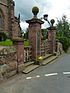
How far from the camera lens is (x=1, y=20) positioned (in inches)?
1401

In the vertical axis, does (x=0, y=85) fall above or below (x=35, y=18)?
below

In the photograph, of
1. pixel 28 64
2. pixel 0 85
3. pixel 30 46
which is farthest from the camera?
pixel 30 46

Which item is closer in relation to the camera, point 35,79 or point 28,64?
point 35,79

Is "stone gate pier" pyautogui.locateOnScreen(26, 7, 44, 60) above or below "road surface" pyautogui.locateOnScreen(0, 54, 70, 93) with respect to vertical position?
above

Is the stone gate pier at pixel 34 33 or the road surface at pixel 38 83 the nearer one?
the road surface at pixel 38 83

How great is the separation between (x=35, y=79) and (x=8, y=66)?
51.8 inches

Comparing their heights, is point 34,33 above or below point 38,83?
above

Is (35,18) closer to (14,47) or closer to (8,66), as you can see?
(14,47)

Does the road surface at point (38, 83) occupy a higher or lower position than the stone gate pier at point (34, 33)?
lower

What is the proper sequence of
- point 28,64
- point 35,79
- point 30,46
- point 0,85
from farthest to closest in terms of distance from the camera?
point 30,46 → point 28,64 → point 35,79 → point 0,85

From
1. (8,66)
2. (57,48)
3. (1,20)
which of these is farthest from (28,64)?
(1,20)

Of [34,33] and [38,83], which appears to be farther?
[34,33]

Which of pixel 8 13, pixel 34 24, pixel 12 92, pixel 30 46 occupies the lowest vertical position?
pixel 12 92

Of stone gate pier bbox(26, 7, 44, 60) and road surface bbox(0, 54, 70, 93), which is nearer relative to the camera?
road surface bbox(0, 54, 70, 93)
